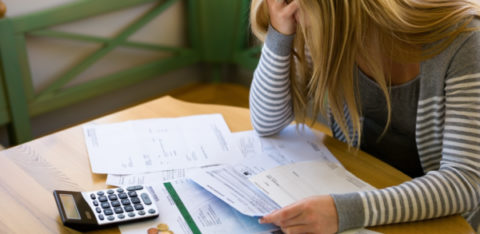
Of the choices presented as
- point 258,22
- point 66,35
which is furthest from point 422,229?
point 66,35

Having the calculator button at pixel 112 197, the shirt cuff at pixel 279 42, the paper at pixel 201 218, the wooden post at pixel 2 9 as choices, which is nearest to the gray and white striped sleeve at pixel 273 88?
the shirt cuff at pixel 279 42

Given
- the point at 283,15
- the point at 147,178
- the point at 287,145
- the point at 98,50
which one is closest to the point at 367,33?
the point at 283,15

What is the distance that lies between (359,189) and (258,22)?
0.41 m

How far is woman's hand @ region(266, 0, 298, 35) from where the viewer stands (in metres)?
1.02

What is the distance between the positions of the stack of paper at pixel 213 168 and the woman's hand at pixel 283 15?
0.23 m

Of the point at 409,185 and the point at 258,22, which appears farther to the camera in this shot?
the point at 258,22

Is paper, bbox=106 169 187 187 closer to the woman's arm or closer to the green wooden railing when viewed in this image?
the woman's arm

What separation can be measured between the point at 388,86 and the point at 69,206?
0.68 metres

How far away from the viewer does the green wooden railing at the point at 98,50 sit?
194cm

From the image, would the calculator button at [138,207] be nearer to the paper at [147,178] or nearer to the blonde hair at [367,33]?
the paper at [147,178]

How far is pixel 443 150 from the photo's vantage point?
940 mm

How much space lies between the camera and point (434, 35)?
96 cm

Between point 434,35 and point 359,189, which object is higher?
point 434,35

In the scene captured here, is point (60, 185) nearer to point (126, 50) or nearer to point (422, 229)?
point (422, 229)
